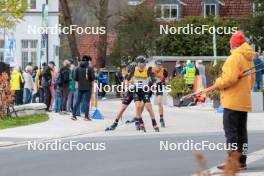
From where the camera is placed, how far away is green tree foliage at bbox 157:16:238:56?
56381 mm

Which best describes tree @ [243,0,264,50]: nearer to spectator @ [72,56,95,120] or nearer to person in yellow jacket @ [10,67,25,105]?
person in yellow jacket @ [10,67,25,105]

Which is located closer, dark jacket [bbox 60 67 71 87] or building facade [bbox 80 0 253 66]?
dark jacket [bbox 60 67 71 87]

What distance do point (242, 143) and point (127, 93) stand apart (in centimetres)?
809

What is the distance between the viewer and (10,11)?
133 ft

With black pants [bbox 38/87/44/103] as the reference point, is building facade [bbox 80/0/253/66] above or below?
above

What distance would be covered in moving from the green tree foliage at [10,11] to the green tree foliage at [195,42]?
1682 cm

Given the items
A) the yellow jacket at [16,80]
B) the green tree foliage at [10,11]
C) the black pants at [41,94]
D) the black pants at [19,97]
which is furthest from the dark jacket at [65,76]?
the green tree foliage at [10,11]

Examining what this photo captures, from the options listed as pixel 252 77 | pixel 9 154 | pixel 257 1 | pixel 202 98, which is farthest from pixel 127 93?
pixel 257 1

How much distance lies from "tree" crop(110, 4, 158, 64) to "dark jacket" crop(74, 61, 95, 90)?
97.2 ft

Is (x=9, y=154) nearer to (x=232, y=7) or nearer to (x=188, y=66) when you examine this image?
(x=188, y=66)

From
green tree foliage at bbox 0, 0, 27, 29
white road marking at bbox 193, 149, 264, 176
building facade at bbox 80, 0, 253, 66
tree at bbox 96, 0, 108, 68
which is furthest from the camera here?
building facade at bbox 80, 0, 253, 66

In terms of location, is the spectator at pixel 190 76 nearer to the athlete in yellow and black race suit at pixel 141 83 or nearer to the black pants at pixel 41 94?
the black pants at pixel 41 94

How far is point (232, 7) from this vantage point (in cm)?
6838

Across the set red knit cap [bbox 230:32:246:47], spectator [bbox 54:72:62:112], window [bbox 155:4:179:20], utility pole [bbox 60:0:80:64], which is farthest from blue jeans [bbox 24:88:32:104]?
window [bbox 155:4:179:20]
